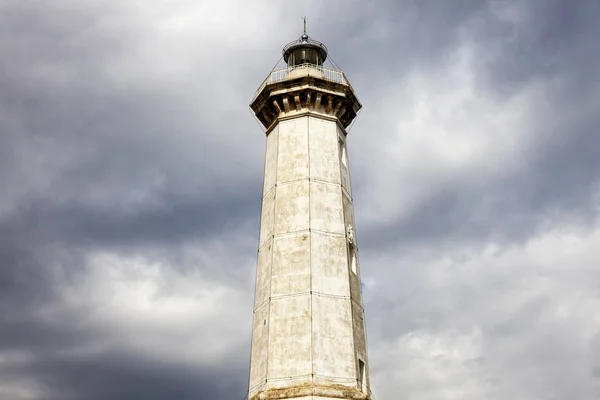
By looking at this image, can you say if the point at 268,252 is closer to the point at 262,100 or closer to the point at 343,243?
the point at 343,243

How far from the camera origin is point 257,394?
22.3 meters

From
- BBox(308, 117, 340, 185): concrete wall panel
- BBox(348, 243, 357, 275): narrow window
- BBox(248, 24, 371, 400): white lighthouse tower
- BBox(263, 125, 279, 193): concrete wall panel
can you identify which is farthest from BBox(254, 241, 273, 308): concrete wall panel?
BBox(308, 117, 340, 185): concrete wall panel

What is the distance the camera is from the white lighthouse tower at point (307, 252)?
2211 cm

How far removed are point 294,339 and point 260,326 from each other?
6.41ft

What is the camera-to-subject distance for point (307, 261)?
946 inches

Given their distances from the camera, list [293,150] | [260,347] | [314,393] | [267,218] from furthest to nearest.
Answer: [293,150] < [267,218] < [260,347] < [314,393]

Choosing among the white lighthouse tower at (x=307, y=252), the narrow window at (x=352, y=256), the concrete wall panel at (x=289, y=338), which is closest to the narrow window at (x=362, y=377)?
the white lighthouse tower at (x=307, y=252)

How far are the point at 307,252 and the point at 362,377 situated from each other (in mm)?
5593

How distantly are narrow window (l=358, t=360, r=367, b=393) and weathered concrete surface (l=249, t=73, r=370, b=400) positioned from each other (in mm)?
53

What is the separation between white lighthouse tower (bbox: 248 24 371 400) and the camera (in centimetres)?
2211

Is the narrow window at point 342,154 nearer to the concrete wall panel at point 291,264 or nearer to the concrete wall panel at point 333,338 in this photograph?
the concrete wall panel at point 291,264

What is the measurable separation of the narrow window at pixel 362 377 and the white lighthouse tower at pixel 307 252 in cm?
5

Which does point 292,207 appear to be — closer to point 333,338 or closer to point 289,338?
point 289,338

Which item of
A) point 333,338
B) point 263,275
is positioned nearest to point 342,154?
point 263,275
